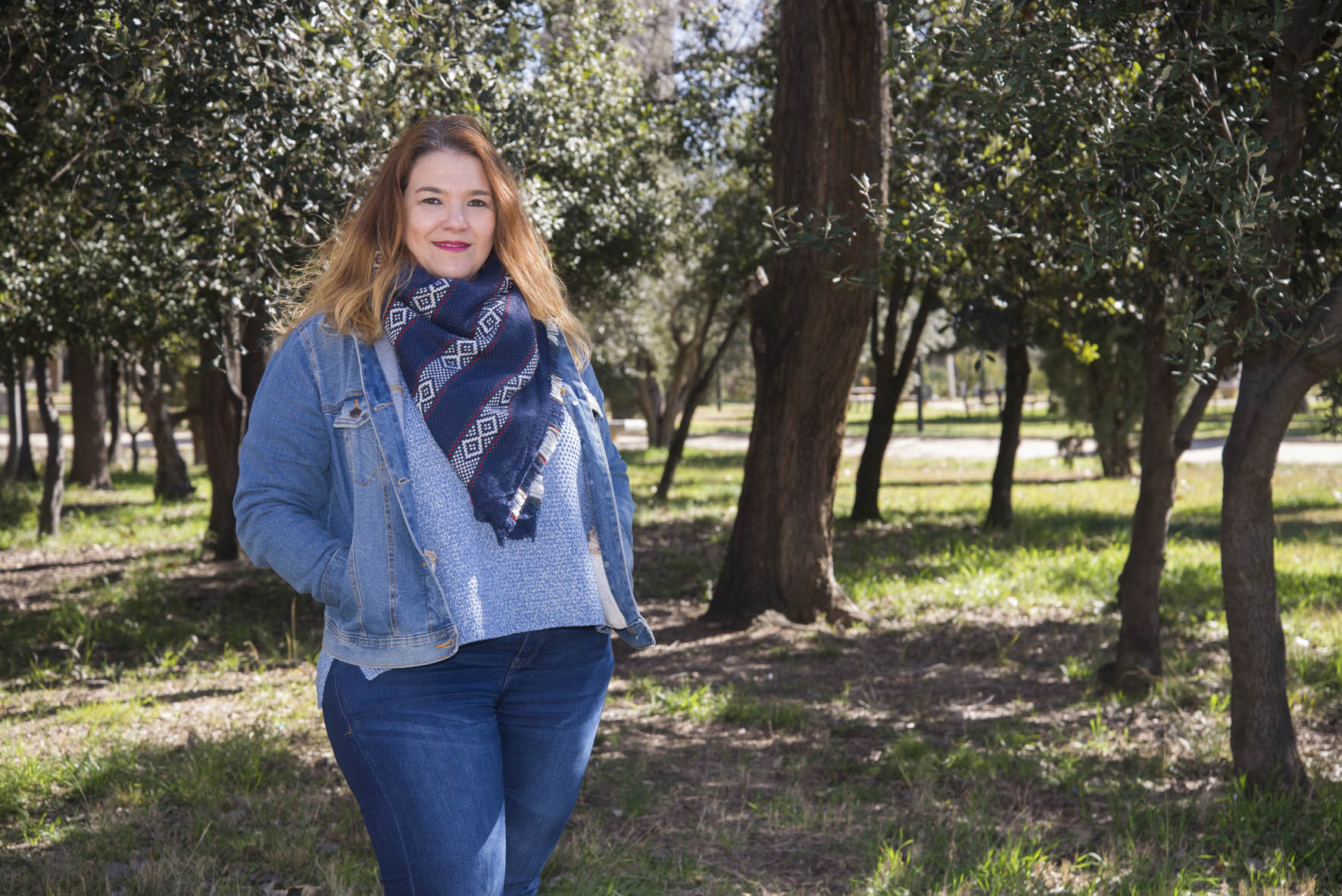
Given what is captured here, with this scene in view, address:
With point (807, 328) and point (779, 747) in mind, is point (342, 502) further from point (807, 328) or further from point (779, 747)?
point (807, 328)

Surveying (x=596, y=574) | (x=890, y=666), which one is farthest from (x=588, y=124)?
(x=596, y=574)

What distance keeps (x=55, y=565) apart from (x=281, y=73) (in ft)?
26.7

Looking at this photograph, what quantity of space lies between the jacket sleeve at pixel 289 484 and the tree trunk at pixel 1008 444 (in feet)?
36.3

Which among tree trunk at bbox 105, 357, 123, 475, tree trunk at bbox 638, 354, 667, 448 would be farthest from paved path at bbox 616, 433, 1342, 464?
tree trunk at bbox 105, 357, 123, 475

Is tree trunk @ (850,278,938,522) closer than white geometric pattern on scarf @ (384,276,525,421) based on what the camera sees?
No

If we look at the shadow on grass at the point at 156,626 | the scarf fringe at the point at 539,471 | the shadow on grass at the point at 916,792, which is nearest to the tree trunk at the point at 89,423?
the shadow on grass at the point at 156,626

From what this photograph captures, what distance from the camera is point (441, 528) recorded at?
2131 millimetres

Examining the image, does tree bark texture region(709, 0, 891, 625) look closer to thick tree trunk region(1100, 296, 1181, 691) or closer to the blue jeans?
thick tree trunk region(1100, 296, 1181, 691)

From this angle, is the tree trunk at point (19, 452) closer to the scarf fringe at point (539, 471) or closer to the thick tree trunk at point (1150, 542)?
the thick tree trunk at point (1150, 542)

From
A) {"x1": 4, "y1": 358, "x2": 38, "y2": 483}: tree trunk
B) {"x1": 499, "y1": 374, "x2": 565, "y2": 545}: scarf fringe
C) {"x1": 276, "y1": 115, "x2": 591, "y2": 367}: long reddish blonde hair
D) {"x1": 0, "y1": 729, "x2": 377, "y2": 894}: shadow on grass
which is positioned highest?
{"x1": 276, "y1": 115, "x2": 591, "y2": 367}: long reddish blonde hair

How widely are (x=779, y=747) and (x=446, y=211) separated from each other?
3660 millimetres

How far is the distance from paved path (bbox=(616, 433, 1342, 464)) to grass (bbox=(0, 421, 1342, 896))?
14.6 meters

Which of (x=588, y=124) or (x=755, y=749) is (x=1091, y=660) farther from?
(x=588, y=124)

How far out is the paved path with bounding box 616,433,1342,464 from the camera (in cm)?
2375
